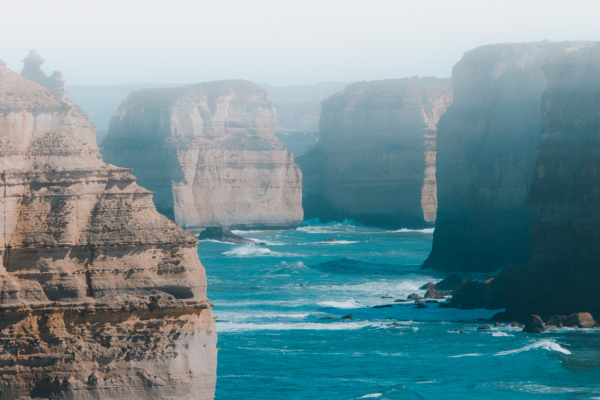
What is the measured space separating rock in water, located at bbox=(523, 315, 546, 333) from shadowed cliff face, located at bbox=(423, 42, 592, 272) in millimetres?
22707

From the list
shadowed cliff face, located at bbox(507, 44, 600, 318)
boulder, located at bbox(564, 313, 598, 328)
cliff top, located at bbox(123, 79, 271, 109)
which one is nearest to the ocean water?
boulder, located at bbox(564, 313, 598, 328)

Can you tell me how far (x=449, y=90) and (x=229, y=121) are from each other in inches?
1191

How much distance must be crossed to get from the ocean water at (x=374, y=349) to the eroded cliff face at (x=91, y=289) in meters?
10.9

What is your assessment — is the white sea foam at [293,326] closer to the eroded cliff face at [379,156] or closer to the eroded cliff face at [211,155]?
the eroded cliff face at [211,155]

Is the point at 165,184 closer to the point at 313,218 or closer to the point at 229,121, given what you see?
the point at 229,121

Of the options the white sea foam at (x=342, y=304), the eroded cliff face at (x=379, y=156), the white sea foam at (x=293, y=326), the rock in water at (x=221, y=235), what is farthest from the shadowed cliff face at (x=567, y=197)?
the eroded cliff face at (x=379, y=156)

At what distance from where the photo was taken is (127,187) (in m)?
18.0

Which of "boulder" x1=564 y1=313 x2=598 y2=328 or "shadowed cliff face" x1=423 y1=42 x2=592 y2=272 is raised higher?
"shadowed cliff face" x1=423 y1=42 x2=592 y2=272

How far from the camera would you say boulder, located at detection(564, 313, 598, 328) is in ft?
121

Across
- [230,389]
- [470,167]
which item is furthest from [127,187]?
[470,167]

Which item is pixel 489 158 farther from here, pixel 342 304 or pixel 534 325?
pixel 534 325

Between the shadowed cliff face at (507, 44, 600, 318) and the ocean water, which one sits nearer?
the ocean water

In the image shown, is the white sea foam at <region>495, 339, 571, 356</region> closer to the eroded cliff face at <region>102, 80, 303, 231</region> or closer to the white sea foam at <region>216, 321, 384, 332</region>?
the white sea foam at <region>216, 321, 384, 332</region>

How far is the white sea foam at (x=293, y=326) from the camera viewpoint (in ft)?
131
